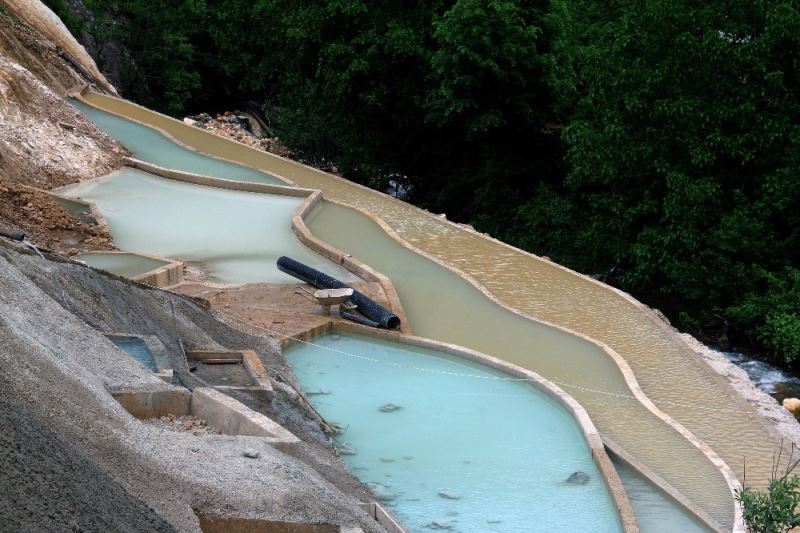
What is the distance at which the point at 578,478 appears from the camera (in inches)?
404

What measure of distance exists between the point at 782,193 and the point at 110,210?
10970mm

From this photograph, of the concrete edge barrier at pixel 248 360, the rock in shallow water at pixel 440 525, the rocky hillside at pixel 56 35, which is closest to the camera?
the rock in shallow water at pixel 440 525

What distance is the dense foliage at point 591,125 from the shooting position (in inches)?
742

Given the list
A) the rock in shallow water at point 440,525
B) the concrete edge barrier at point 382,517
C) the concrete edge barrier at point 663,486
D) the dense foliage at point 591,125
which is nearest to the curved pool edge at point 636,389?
the concrete edge barrier at point 663,486

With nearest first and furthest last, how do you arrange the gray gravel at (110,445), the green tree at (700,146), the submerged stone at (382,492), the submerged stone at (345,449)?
1. the gray gravel at (110,445)
2. the submerged stone at (382,492)
3. the submerged stone at (345,449)
4. the green tree at (700,146)

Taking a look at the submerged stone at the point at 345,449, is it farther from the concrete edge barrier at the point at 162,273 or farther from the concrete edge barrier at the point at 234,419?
the concrete edge barrier at the point at 162,273

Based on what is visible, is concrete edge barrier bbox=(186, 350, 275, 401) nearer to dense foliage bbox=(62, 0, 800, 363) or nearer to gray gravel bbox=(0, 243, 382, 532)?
gray gravel bbox=(0, 243, 382, 532)

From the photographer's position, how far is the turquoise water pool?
9.71 metres

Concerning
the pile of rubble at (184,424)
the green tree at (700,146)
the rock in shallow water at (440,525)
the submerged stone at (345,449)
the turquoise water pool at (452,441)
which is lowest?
the rock in shallow water at (440,525)

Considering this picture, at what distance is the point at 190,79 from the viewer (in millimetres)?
36188

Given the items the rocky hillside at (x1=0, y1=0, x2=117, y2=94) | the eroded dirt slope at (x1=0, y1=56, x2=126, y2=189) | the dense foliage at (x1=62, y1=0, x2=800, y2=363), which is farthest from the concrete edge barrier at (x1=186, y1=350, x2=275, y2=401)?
the rocky hillside at (x1=0, y1=0, x2=117, y2=94)

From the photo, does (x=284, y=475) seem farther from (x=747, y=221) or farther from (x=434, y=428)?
(x=747, y=221)

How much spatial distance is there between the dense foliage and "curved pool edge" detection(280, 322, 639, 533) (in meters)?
6.35

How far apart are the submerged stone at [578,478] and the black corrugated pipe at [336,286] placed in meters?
3.92
